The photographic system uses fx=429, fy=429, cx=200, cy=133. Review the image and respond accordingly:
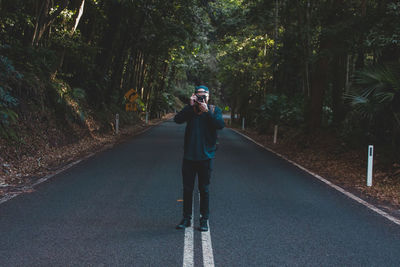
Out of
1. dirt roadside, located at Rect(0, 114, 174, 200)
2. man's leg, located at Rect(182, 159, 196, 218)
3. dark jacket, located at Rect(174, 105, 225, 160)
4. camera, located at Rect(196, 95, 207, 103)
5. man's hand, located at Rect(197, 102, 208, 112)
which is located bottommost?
dirt roadside, located at Rect(0, 114, 174, 200)

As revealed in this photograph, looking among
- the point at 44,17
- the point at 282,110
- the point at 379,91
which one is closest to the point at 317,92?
the point at 282,110

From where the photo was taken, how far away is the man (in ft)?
19.1

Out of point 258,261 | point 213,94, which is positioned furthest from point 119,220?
point 213,94

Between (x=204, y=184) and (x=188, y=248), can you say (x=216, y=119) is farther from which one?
(x=188, y=248)

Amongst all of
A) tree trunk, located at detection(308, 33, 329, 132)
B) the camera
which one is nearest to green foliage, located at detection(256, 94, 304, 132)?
tree trunk, located at detection(308, 33, 329, 132)

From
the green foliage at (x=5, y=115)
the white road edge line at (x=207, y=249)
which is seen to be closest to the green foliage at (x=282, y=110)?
the green foliage at (x=5, y=115)

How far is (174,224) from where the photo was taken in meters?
6.11

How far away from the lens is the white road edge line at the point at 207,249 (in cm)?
464

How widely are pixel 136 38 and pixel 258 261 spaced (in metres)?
23.0

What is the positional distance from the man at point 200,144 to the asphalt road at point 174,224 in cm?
37

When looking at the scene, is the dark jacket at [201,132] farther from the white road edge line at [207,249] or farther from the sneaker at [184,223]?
the white road edge line at [207,249]

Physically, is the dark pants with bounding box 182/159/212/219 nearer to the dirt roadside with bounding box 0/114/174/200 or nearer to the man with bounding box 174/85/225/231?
the man with bounding box 174/85/225/231

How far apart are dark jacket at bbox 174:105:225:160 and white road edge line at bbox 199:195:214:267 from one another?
40.6 inches

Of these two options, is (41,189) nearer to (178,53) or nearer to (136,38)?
(136,38)
